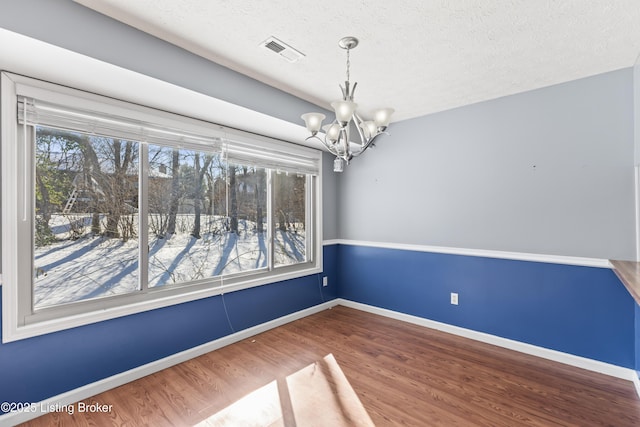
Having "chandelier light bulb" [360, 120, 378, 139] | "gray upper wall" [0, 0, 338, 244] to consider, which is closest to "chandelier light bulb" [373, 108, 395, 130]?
"chandelier light bulb" [360, 120, 378, 139]

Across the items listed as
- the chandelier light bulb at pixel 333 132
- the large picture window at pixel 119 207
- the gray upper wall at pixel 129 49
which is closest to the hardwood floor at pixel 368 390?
the large picture window at pixel 119 207

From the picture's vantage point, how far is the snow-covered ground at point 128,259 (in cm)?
211

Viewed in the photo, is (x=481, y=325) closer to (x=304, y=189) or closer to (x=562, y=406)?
(x=562, y=406)

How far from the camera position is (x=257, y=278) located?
131 inches

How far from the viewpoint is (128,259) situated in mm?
2465

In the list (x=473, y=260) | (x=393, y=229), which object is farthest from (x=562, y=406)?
(x=393, y=229)

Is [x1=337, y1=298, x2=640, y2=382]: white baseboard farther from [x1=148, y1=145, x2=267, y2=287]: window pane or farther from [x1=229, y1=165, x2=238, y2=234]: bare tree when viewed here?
[x1=229, y1=165, x2=238, y2=234]: bare tree

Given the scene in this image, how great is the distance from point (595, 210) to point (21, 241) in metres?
4.40

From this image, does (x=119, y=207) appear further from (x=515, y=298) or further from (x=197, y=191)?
(x=515, y=298)

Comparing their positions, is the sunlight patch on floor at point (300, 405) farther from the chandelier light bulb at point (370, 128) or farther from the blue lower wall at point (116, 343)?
the chandelier light bulb at point (370, 128)

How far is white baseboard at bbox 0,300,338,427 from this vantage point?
189 centimetres

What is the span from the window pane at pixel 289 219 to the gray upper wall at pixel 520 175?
0.98 meters

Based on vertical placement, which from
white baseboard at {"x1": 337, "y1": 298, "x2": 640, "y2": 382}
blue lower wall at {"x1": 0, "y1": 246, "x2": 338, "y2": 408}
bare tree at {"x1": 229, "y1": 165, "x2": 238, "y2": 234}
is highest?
bare tree at {"x1": 229, "y1": 165, "x2": 238, "y2": 234}

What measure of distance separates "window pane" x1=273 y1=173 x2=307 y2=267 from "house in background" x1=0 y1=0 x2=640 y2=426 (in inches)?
14.5
